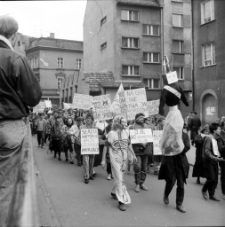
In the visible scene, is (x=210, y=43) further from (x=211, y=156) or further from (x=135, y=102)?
(x=135, y=102)

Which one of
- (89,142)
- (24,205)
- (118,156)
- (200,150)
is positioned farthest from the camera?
(89,142)

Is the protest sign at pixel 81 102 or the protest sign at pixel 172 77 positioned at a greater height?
the protest sign at pixel 81 102

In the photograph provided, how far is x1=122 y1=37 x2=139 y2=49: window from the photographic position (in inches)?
1043

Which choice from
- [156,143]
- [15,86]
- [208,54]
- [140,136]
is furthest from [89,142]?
[15,86]

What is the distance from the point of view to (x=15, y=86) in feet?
7.32

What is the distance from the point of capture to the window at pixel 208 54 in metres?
5.27

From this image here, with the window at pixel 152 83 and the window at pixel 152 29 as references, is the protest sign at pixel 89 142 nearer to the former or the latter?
the window at pixel 152 29

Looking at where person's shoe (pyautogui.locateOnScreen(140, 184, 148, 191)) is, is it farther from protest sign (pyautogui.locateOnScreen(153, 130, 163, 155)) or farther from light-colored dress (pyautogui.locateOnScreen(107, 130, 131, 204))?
protest sign (pyautogui.locateOnScreen(153, 130, 163, 155))

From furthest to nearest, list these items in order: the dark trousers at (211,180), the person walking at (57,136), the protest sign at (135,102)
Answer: the person walking at (57,136) < the protest sign at (135,102) < the dark trousers at (211,180)

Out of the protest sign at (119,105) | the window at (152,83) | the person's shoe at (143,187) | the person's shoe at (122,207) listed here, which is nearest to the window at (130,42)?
the window at (152,83)

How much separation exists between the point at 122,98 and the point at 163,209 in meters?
5.22

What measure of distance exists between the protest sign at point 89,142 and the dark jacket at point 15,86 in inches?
236

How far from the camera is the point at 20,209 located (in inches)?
32.0

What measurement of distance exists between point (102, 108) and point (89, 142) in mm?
2304
